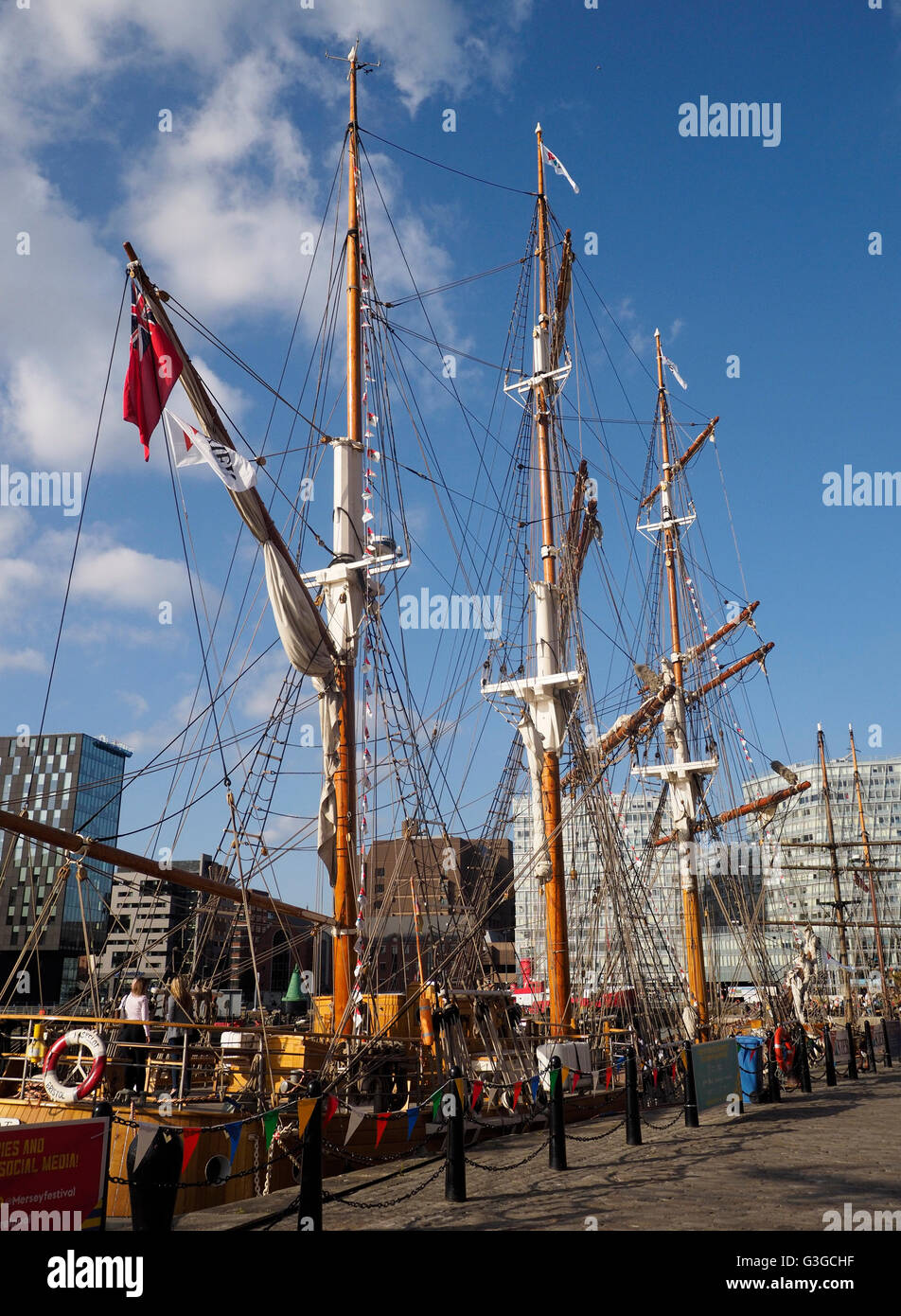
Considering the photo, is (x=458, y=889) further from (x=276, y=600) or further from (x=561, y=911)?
(x=276, y=600)

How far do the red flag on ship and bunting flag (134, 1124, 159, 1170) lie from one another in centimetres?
900

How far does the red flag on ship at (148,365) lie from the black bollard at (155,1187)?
9.37 m

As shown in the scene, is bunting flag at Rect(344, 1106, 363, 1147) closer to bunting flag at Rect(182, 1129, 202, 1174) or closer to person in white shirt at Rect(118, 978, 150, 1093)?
person in white shirt at Rect(118, 978, 150, 1093)

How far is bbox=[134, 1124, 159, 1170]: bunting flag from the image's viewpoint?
26.3 ft

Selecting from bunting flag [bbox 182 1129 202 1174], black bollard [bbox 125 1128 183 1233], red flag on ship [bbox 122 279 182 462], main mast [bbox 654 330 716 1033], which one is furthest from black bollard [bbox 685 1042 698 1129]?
main mast [bbox 654 330 716 1033]

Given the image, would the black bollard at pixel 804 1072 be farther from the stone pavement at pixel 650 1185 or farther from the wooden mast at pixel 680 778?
the wooden mast at pixel 680 778

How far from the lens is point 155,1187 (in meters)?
7.38

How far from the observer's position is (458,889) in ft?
62.1

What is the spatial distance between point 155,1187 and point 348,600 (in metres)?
12.1

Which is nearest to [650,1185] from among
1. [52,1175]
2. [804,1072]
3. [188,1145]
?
[188,1145]

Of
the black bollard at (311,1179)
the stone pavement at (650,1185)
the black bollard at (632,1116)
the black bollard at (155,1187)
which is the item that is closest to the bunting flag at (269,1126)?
the stone pavement at (650,1185)
